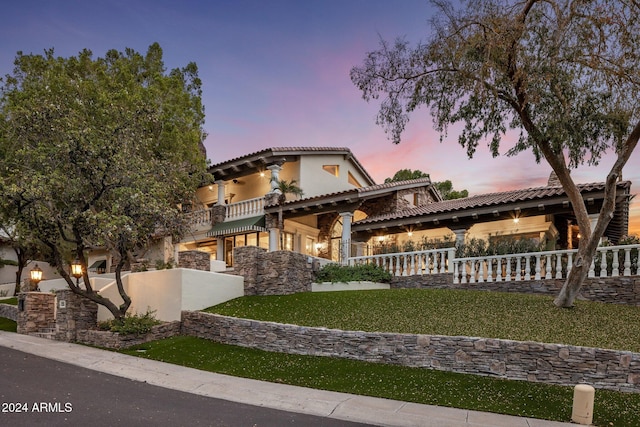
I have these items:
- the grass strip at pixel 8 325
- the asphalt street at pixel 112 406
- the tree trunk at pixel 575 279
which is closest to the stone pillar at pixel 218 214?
the grass strip at pixel 8 325

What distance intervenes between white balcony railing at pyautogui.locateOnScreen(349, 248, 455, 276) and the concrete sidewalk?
31.2ft

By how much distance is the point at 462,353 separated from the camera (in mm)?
10180

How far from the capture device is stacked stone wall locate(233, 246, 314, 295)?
56.1ft

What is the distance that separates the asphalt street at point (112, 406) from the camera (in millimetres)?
7129

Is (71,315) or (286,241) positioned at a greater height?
(286,241)

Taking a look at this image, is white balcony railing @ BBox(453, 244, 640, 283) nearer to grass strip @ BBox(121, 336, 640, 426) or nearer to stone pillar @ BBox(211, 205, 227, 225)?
grass strip @ BBox(121, 336, 640, 426)

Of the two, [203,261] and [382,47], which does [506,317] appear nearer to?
[382,47]

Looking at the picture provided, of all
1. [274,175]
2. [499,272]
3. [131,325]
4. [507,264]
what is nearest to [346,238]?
[274,175]

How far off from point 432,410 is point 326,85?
566 inches

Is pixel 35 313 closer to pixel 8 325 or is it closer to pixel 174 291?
pixel 8 325

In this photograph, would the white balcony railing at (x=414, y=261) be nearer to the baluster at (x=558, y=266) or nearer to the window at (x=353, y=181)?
the baluster at (x=558, y=266)

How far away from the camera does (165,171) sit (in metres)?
16.5

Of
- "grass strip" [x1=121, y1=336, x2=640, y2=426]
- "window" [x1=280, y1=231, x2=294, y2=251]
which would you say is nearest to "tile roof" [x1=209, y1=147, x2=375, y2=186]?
"window" [x1=280, y1=231, x2=294, y2=251]

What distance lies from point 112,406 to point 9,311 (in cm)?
1668
